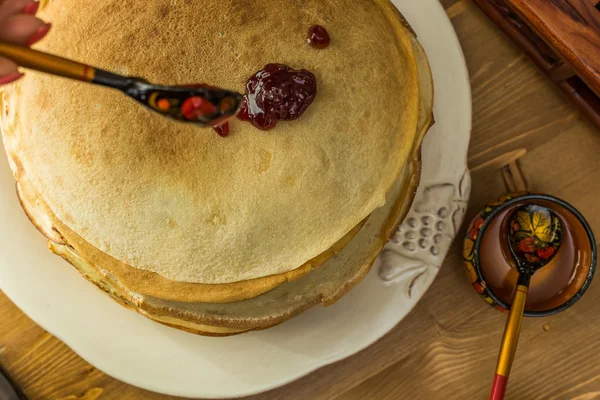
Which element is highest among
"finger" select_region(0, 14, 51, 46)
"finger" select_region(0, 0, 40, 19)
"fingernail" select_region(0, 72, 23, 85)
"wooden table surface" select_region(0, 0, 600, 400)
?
"finger" select_region(0, 0, 40, 19)

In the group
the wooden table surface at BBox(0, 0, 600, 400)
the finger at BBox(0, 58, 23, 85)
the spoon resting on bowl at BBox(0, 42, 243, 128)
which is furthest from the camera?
the wooden table surface at BBox(0, 0, 600, 400)

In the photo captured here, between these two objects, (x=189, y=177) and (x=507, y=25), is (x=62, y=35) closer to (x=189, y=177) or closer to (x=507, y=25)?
(x=189, y=177)

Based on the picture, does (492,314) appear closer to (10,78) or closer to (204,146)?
(204,146)

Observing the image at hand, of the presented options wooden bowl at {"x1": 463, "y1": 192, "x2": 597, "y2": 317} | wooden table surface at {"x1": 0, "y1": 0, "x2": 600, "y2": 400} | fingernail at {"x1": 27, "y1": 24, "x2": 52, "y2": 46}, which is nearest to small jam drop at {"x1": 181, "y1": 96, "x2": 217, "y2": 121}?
fingernail at {"x1": 27, "y1": 24, "x2": 52, "y2": 46}

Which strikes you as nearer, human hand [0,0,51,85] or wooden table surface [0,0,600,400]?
human hand [0,0,51,85]

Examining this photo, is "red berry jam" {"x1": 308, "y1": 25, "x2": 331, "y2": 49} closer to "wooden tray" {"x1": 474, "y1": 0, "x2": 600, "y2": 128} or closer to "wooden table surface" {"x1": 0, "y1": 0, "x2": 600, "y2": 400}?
"wooden tray" {"x1": 474, "y1": 0, "x2": 600, "y2": 128}

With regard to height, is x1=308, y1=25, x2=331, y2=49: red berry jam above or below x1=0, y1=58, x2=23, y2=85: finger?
below

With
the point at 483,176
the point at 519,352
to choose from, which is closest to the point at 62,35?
the point at 483,176
